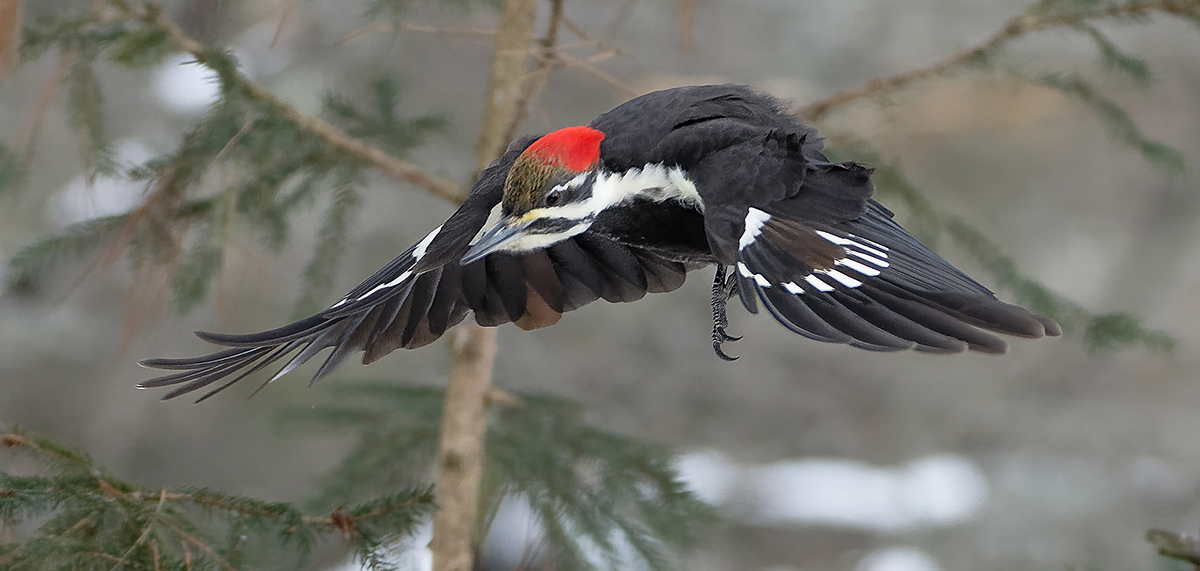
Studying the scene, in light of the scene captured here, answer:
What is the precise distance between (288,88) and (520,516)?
3086 mm

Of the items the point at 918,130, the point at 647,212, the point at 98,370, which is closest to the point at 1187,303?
the point at 918,130

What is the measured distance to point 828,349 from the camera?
4527 millimetres

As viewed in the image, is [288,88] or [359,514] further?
[288,88]

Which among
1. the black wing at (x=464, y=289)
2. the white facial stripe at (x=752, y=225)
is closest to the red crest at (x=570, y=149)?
the black wing at (x=464, y=289)

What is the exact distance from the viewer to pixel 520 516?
2125mm

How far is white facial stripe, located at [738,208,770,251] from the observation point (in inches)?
36.8

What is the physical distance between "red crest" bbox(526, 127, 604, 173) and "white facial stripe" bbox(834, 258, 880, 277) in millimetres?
373

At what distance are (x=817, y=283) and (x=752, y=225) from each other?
0.41 feet

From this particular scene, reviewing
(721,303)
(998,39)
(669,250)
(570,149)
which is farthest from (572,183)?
(998,39)

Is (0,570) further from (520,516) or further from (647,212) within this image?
(520,516)

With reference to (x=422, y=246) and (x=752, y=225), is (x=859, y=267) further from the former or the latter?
(x=422, y=246)

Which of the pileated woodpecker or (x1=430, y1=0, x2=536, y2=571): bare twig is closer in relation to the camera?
the pileated woodpecker

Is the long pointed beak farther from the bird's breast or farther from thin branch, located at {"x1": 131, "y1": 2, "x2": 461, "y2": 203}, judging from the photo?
thin branch, located at {"x1": 131, "y1": 2, "x2": 461, "y2": 203}

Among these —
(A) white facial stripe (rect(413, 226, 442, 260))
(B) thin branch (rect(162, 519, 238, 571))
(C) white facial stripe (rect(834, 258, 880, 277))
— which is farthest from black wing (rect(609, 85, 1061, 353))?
(B) thin branch (rect(162, 519, 238, 571))
